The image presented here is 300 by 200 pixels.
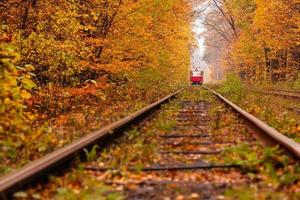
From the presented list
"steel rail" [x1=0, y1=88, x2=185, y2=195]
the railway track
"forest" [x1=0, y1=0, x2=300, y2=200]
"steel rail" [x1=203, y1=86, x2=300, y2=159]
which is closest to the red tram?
"forest" [x1=0, y1=0, x2=300, y2=200]

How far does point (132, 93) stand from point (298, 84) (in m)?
15.3

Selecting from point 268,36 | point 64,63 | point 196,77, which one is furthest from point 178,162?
point 196,77

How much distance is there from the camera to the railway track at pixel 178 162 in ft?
15.5

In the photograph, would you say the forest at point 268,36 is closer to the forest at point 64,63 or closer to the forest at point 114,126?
the forest at point 64,63

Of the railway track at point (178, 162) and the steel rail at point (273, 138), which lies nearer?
the railway track at point (178, 162)

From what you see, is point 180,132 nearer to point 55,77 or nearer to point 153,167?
point 153,167

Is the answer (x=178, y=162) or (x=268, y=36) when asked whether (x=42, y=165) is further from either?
(x=268, y=36)

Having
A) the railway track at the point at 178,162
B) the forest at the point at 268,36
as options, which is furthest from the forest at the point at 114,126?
the forest at the point at 268,36

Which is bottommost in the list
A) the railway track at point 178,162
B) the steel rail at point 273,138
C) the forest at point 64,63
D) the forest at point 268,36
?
the railway track at point 178,162

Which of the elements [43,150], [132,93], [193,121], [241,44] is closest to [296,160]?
[43,150]

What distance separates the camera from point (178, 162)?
6250 millimetres

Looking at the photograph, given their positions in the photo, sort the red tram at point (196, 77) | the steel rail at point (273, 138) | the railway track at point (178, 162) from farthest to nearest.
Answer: the red tram at point (196, 77) → the steel rail at point (273, 138) → the railway track at point (178, 162)

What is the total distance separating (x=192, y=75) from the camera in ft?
218

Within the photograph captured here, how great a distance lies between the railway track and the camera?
472cm
